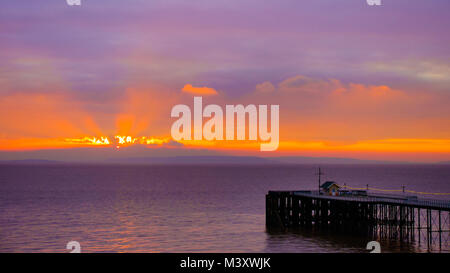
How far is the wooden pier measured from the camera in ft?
155

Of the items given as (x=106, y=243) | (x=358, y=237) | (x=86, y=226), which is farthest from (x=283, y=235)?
(x=86, y=226)

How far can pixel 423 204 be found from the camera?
4303cm

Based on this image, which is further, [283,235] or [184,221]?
[184,221]

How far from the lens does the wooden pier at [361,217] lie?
155 ft

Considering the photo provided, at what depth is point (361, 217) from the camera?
2020 inches

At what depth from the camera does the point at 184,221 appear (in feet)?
211
